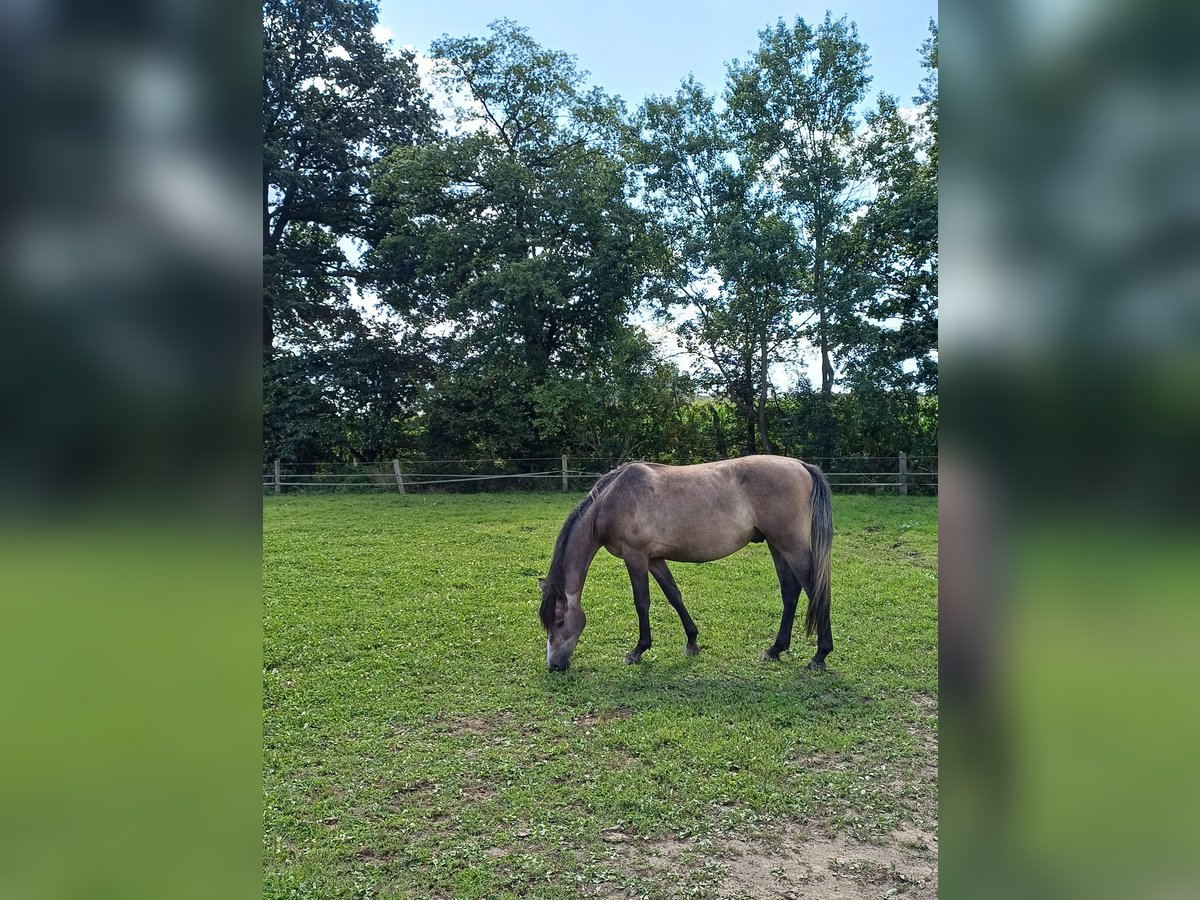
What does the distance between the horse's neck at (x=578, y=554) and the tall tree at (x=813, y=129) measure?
14200 mm

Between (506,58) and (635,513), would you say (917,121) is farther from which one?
(635,513)

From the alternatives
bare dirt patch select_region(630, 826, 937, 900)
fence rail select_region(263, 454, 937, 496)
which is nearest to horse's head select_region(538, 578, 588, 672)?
bare dirt patch select_region(630, 826, 937, 900)

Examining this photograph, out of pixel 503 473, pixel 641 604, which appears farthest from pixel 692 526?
pixel 503 473

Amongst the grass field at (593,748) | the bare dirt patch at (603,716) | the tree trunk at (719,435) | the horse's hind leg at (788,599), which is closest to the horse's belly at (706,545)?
the horse's hind leg at (788,599)

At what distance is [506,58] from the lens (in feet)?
66.3

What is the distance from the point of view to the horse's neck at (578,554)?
16.2ft

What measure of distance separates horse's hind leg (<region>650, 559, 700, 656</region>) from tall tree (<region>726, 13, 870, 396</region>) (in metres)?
13.8

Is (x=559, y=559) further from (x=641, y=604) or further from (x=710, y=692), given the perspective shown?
(x=710, y=692)

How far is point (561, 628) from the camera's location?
15.7 feet

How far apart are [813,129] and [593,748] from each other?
1976 centimetres
